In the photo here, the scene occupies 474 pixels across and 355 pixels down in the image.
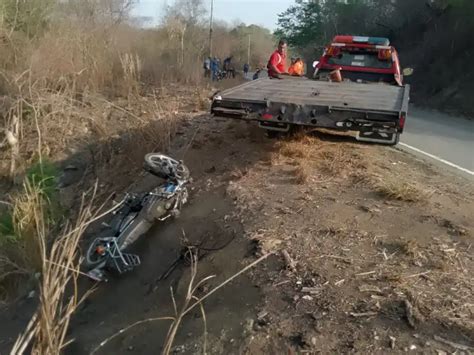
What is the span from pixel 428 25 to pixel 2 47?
2052 centimetres

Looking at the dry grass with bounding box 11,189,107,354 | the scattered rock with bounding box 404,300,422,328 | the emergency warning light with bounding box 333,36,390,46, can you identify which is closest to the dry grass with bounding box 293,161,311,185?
A: the scattered rock with bounding box 404,300,422,328

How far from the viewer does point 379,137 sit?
18.9ft

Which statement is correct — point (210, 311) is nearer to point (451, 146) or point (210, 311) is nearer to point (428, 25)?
point (451, 146)

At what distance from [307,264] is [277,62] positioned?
20.8 ft

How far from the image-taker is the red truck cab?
980 centimetres

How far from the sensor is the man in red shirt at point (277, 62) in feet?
31.6

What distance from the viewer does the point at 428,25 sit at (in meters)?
26.0

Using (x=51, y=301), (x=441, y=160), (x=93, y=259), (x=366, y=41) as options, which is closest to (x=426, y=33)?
(x=366, y=41)

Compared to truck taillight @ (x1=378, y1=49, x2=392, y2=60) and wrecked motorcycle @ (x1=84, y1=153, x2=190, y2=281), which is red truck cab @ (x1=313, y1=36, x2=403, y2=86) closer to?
truck taillight @ (x1=378, y1=49, x2=392, y2=60)

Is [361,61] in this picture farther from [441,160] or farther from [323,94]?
[323,94]

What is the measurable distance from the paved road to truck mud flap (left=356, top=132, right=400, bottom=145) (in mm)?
2942

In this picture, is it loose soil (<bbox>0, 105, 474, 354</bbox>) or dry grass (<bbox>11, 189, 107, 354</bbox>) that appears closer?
dry grass (<bbox>11, 189, 107, 354</bbox>)

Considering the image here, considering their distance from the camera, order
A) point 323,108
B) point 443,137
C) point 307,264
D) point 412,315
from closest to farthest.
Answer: point 412,315 → point 307,264 → point 323,108 → point 443,137

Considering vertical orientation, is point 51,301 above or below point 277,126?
above
